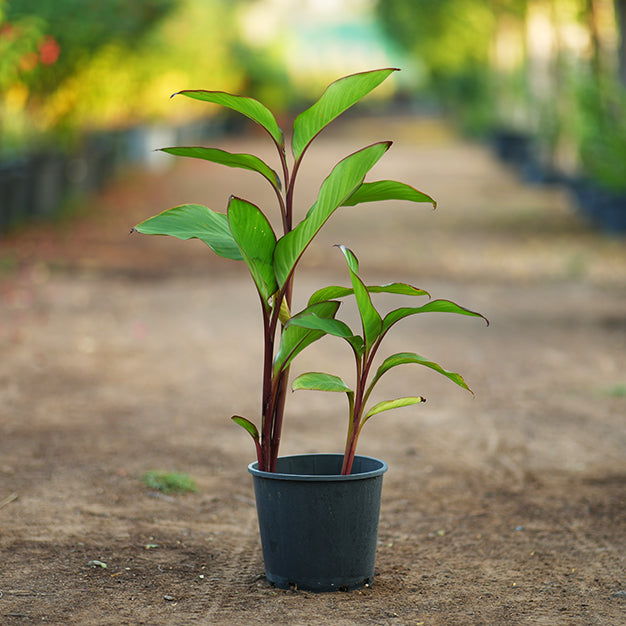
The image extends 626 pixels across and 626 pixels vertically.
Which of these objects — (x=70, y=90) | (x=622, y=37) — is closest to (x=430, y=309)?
(x=622, y=37)

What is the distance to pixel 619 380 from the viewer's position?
6613 mm

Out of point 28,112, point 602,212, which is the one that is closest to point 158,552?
point 602,212

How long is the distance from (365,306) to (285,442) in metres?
2.32

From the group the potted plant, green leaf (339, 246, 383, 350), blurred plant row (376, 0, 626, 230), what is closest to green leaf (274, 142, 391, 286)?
the potted plant

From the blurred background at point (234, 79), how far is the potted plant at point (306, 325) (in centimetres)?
64

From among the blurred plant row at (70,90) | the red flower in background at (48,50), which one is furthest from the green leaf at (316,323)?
the red flower in background at (48,50)

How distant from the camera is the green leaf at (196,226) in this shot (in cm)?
303

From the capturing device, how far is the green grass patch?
4363 millimetres

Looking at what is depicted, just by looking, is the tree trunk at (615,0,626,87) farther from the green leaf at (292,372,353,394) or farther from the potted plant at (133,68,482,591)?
the green leaf at (292,372,353,394)

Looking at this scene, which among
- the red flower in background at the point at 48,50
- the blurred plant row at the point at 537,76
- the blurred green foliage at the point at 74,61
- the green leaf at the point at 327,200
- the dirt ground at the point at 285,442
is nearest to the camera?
the green leaf at the point at 327,200

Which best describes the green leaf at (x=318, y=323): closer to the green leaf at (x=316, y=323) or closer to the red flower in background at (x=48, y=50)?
the green leaf at (x=316, y=323)

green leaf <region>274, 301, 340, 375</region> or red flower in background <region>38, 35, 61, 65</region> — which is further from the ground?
red flower in background <region>38, 35, 61, 65</region>

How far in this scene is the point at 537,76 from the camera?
934 inches

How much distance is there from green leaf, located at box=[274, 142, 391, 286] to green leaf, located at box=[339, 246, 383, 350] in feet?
0.41
